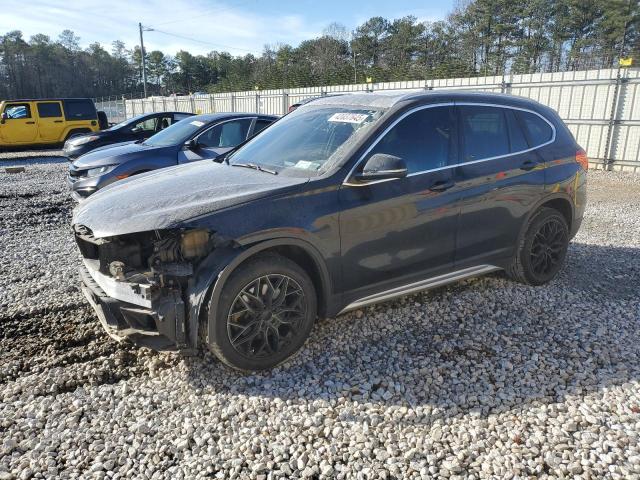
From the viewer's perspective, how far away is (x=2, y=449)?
2.62m

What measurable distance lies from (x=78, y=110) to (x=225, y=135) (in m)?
13.7

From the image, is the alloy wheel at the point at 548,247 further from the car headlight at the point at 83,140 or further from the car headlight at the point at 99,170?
the car headlight at the point at 83,140

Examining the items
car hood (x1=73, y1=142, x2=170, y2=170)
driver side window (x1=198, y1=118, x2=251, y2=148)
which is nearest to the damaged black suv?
driver side window (x1=198, y1=118, x2=251, y2=148)

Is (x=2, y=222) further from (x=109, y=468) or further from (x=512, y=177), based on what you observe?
(x=512, y=177)

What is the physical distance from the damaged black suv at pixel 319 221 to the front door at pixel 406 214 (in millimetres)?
11

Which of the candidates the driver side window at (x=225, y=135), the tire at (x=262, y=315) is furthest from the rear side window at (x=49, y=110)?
the tire at (x=262, y=315)

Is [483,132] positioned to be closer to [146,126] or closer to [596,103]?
[146,126]

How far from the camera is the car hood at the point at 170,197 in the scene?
3.01m

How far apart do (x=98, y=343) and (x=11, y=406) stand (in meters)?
0.83

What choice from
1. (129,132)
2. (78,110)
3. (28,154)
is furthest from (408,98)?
(28,154)

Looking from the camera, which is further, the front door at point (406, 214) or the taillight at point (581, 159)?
the taillight at point (581, 159)

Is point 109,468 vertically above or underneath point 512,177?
underneath

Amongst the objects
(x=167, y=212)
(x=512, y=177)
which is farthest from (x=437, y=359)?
(x=167, y=212)

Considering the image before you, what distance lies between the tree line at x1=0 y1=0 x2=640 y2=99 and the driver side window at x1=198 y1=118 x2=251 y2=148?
43.8 ft
